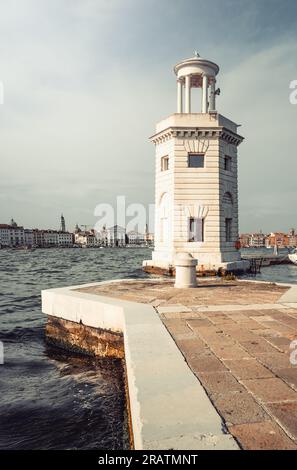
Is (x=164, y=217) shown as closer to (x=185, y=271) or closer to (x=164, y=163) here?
(x=164, y=163)

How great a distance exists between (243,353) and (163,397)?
1713 millimetres

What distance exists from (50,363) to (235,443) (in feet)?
21.4

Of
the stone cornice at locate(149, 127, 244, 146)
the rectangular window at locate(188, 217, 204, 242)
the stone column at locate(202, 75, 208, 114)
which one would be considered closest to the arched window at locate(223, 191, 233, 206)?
the rectangular window at locate(188, 217, 204, 242)

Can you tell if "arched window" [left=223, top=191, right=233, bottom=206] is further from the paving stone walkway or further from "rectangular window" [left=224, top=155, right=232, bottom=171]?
the paving stone walkway

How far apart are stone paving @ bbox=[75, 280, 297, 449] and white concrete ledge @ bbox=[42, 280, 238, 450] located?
5.5 inches

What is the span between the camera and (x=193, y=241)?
72.4 feet

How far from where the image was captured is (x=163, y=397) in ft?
10.6

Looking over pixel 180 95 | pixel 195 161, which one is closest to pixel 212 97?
pixel 180 95

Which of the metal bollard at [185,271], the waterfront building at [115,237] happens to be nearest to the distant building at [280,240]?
the waterfront building at [115,237]

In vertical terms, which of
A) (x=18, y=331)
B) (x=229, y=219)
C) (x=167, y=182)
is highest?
(x=167, y=182)

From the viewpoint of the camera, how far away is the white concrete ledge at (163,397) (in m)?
2.55

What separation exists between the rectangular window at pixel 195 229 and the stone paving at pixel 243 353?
1262 centimetres
